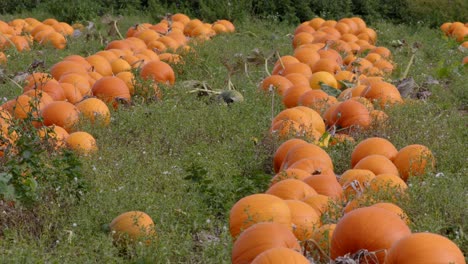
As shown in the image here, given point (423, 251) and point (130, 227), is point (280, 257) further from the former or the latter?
point (130, 227)

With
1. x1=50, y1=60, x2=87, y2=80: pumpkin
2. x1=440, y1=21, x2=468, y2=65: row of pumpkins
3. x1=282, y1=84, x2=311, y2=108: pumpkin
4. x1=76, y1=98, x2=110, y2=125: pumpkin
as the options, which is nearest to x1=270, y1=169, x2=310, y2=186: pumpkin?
x1=76, y1=98, x2=110, y2=125: pumpkin

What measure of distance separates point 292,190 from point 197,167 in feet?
2.91

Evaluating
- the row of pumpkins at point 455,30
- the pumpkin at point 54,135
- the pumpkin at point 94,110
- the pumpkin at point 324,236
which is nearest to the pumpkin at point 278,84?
the pumpkin at point 94,110

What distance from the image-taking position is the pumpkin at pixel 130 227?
4461 millimetres

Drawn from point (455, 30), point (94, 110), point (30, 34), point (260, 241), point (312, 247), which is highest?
point (260, 241)

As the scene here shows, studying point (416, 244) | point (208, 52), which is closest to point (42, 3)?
point (208, 52)

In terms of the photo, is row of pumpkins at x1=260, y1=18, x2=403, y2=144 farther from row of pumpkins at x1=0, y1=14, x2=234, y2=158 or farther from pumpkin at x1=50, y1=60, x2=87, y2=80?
pumpkin at x1=50, y1=60, x2=87, y2=80

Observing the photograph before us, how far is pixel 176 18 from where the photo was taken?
13117 millimetres

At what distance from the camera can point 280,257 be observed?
11.5 ft

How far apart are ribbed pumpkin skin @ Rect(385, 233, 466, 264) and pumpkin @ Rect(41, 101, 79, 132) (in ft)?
11.7

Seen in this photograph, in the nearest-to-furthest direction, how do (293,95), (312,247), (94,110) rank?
(312,247) < (94,110) < (293,95)

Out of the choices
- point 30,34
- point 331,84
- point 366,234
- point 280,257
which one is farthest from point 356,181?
point 30,34

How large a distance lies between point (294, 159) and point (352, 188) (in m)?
0.61

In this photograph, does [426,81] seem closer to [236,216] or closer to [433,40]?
[433,40]
